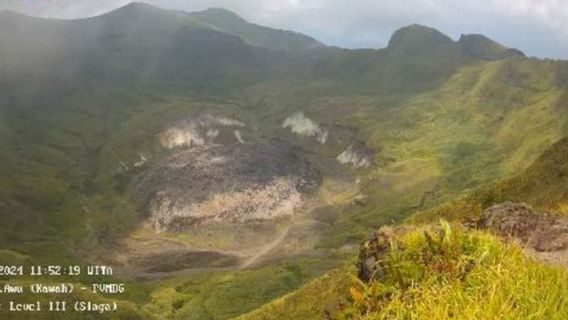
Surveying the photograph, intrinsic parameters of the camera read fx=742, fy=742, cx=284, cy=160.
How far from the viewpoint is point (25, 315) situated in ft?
558

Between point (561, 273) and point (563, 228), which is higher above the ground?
point (563, 228)

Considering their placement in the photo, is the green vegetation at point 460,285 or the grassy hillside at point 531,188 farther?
the grassy hillside at point 531,188

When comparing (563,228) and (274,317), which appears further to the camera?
(274,317)

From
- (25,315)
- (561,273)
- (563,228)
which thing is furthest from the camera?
(25,315)

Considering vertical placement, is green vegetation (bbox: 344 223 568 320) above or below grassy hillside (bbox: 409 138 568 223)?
below

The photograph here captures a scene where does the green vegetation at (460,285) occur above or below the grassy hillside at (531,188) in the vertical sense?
below

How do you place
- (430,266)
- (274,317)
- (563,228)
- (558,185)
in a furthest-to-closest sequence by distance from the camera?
(274,317) < (558,185) < (563,228) < (430,266)

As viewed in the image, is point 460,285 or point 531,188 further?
point 531,188

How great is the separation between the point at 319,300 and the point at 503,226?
68.7 metres

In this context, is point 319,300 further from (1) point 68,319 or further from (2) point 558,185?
(1) point 68,319

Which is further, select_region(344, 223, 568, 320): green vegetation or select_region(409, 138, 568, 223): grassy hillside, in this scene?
select_region(409, 138, 568, 223): grassy hillside

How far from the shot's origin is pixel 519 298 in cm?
1068

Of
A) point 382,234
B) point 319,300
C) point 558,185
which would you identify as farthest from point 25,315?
point 382,234

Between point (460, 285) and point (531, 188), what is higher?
point (531, 188)
